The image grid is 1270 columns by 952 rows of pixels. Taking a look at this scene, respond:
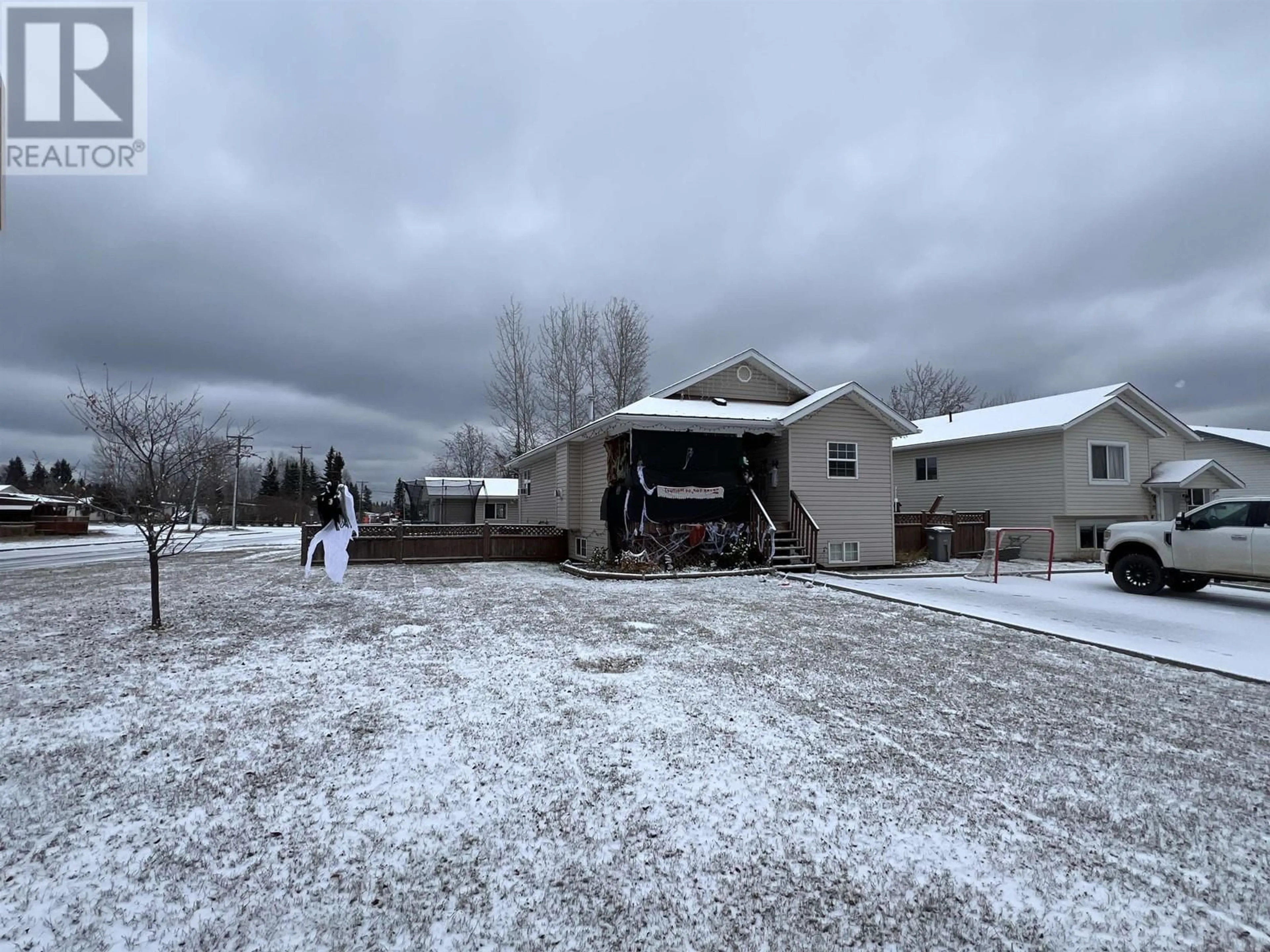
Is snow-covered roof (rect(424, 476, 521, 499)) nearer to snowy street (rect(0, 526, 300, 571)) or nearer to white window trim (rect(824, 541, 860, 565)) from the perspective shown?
snowy street (rect(0, 526, 300, 571))

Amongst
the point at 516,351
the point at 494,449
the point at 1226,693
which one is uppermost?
the point at 516,351

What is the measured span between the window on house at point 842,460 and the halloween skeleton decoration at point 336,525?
1035cm

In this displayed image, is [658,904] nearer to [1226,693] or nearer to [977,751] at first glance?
[977,751]

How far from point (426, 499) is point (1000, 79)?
35348 millimetres

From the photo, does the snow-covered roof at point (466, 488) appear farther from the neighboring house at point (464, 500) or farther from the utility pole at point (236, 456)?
the utility pole at point (236, 456)

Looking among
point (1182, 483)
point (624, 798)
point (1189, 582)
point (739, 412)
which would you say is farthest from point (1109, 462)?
point (624, 798)

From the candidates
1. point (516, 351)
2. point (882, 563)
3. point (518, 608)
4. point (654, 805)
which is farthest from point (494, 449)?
point (654, 805)

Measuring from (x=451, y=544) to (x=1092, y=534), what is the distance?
18245mm

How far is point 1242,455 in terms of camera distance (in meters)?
25.3

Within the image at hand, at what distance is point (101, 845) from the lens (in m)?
2.89

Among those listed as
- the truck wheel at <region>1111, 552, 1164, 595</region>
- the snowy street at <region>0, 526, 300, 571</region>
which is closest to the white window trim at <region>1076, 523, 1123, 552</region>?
the truck wheel at <region>1111, 552, 1164, 595</region>

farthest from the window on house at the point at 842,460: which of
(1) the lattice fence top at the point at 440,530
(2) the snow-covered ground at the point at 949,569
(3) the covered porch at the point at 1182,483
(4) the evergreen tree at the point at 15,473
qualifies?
(4) the evergreen tree at the point at 15,473

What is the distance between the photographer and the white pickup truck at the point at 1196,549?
356 inches

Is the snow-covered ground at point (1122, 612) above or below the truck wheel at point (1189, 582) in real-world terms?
below
